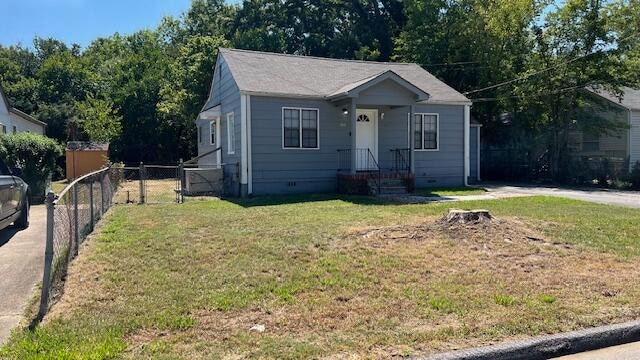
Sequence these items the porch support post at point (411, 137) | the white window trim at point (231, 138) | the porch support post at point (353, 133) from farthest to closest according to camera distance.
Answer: the white window trim at point (231, 138) < the porch support post at point (411, 137) < the porch support post at point (353, 133)

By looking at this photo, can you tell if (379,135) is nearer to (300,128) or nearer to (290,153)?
(300,128)

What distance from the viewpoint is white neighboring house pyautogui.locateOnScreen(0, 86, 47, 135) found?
2370 centimetres

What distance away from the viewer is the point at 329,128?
17.8 meters

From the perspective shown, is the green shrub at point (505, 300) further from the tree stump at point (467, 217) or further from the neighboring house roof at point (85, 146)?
the neighboring house roof at point (85, 146)

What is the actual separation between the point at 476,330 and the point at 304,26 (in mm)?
36767

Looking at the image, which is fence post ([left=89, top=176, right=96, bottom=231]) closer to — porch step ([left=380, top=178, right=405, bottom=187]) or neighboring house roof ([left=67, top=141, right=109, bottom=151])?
porch step ([left=380, top=178, right=405, bottom=187])

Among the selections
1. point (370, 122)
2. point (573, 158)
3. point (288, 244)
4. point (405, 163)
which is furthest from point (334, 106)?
point (573, 158)

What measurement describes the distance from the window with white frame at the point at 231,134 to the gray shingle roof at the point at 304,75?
67.6 inches

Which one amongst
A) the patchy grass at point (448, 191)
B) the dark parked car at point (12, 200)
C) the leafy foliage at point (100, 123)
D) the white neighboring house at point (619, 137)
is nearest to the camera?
the dark parked car at point (12, 200)

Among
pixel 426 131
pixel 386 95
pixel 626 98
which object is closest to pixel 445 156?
pixel 426 131

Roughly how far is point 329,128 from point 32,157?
Result: 9.24 metres

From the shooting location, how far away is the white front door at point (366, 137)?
18.4m

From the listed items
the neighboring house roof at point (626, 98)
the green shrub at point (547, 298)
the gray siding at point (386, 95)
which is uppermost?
the neighboring house roof at point (626, 98)

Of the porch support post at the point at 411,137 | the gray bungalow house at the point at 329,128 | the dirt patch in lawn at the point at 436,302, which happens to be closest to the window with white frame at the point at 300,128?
the gray bungalow house at the point at 329,128
